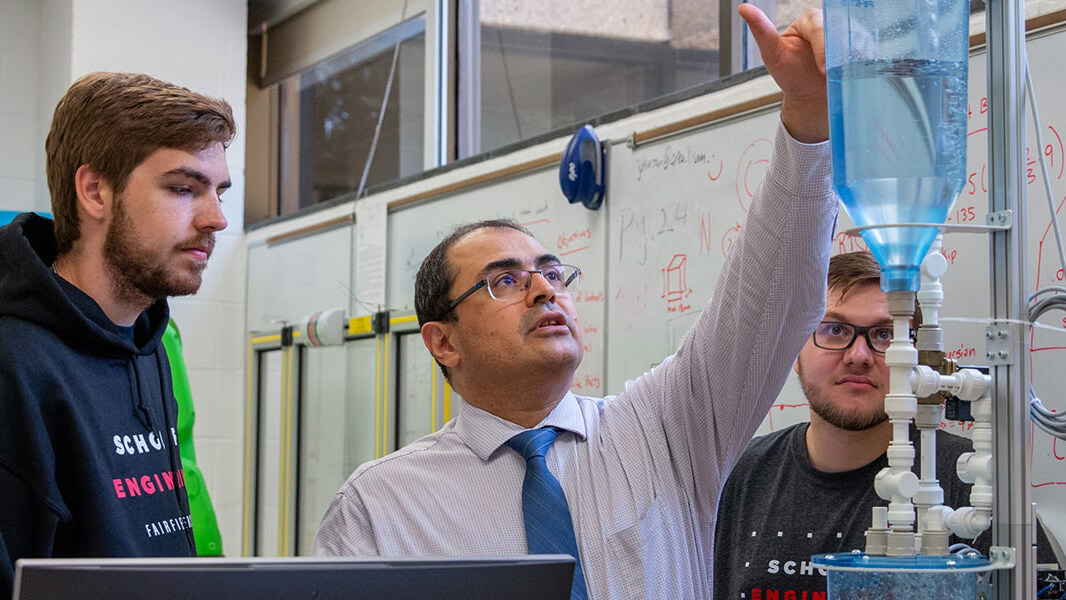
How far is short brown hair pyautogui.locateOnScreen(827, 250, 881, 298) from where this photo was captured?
1.95 meters

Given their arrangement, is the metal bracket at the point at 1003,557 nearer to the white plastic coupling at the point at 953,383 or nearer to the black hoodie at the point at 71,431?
the white plastic coupling at the point at 953,383

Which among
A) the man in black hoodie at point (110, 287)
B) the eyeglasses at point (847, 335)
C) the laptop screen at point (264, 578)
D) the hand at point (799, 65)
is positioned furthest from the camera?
the eyeglasses at point (847, 335)

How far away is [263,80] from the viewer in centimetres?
512

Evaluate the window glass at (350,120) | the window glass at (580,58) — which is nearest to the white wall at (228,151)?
the window glass at (350,120)

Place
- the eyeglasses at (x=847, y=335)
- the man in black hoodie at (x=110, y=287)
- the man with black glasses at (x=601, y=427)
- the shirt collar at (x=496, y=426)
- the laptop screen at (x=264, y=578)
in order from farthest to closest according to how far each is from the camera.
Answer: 1. the eyeglasses at (x=847, y=335)
2. the shirt collar at (x=496, y=426)
3. the man in black hoodie at (x=110, y=287)
4. the man with black glasses at (x=601, y=427)
5. the laptop screen at (x=264, y=578)

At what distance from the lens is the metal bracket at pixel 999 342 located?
107cm

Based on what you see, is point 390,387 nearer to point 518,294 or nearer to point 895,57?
point 518,294

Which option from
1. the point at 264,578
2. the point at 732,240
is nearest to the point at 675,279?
the point at 732,240

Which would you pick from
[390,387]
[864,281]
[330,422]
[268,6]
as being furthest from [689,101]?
[268,6]

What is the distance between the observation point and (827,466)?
1.94 meters

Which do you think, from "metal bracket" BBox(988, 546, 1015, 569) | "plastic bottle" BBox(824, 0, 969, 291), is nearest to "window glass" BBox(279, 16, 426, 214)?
"plastic bottle" BBox(824, 0, 969, 291)

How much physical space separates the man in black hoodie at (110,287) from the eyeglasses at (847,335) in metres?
0.97

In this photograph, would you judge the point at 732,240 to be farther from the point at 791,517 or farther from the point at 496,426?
the point at 496,426

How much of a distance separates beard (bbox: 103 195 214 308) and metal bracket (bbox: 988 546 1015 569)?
1057 millimetres
